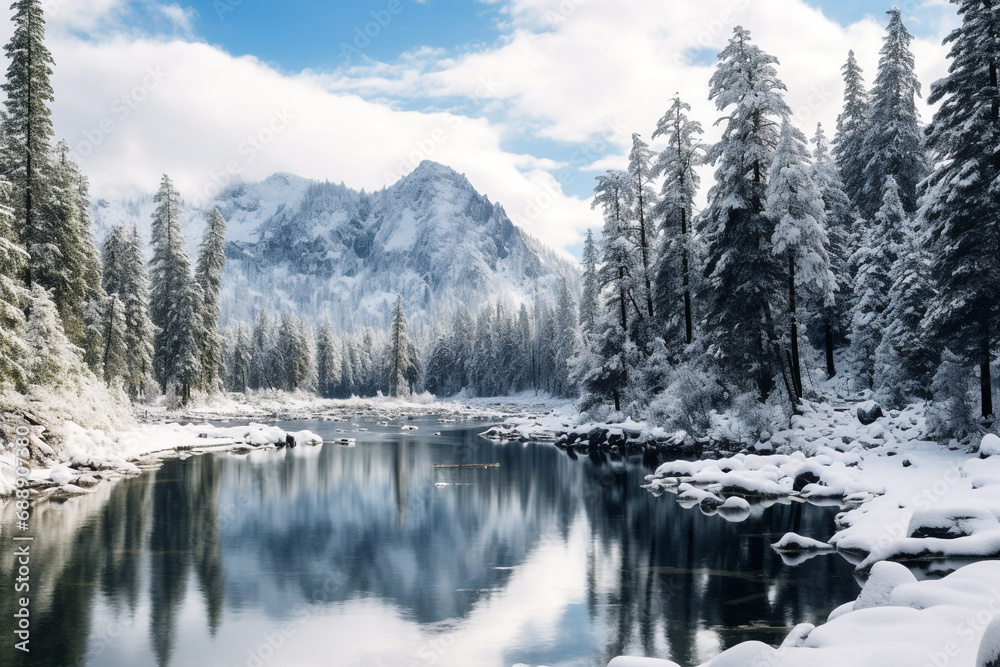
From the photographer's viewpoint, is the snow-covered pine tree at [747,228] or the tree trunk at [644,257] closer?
the snow-covered pine tree at [747,228]

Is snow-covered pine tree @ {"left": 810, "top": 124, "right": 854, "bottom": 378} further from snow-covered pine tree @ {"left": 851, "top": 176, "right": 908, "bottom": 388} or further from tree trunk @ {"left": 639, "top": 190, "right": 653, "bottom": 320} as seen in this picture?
tree trunk @ {"left": 639, "top": 190, "right": 653, "bottom": 320}

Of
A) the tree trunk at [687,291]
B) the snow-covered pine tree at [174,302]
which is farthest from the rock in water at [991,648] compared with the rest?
the snow-covered pine tree at [174,302]

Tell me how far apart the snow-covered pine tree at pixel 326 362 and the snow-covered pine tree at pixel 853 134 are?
83.2 meters

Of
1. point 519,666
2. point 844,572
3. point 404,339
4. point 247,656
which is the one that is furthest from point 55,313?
point 404,339

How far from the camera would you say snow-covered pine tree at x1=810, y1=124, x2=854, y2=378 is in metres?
42.9

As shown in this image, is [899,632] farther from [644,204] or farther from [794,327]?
[644,204]

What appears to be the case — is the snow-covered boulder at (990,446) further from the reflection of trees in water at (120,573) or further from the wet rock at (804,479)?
the reflection of trees in water at (120,573)

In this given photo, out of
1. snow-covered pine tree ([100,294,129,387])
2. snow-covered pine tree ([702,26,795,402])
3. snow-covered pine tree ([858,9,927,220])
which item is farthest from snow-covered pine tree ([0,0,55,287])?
snow-covered pine tree ([858,9,927,220])

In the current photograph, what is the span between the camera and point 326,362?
114 m

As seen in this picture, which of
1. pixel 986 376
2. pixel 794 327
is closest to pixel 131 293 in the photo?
pixel 794 327

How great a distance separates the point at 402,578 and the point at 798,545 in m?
8.86

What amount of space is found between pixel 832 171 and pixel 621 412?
2334 centimetres

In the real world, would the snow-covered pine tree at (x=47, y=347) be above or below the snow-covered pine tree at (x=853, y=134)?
below

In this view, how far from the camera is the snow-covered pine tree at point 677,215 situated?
3712cm
